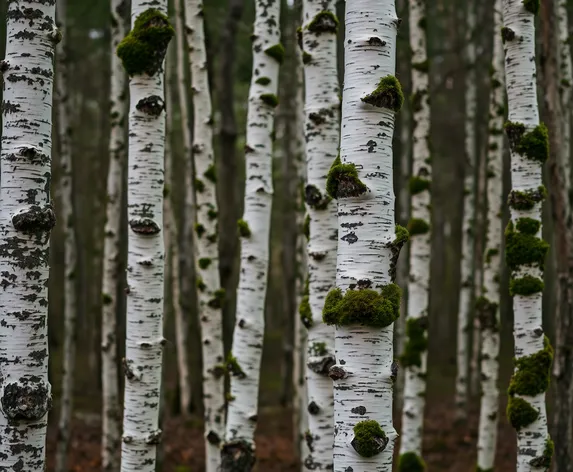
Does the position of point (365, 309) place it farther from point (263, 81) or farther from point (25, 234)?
point (263, 81)

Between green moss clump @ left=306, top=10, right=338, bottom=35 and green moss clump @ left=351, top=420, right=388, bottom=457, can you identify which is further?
green moss clump @ left=306, top=10, right=338, bottom=35

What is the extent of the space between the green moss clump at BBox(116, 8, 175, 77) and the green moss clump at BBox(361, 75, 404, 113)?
191 centimetres

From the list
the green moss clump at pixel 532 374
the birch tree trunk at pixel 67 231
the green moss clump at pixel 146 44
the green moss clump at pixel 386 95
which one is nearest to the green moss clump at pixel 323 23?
the green moss clump at pixel 146 44

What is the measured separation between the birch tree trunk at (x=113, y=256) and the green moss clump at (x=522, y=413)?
4.95 m

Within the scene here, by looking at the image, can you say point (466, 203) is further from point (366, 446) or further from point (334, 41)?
point (366, 446)

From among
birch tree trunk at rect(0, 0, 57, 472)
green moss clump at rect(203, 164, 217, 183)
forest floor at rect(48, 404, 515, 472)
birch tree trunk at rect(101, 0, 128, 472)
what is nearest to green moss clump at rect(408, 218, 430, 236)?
green moss clump at rect(203, 164, 217, 183)

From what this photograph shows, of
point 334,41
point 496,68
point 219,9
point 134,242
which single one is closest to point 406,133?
point 219,9

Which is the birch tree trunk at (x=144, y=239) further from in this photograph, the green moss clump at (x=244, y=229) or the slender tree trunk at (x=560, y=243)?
the slender tree trunk at (x=560, y=243)

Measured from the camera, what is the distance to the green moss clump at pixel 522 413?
14.4ft

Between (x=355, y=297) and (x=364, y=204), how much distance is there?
47 cm

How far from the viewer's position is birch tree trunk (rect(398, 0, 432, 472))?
680 cm

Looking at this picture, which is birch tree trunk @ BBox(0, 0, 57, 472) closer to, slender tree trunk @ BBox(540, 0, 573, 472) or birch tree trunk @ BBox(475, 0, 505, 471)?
slender tree trunk @ BBox(540, 0, 573, 472)

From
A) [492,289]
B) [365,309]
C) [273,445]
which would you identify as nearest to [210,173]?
[492,289]

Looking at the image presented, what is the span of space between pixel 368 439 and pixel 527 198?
8.20ft
